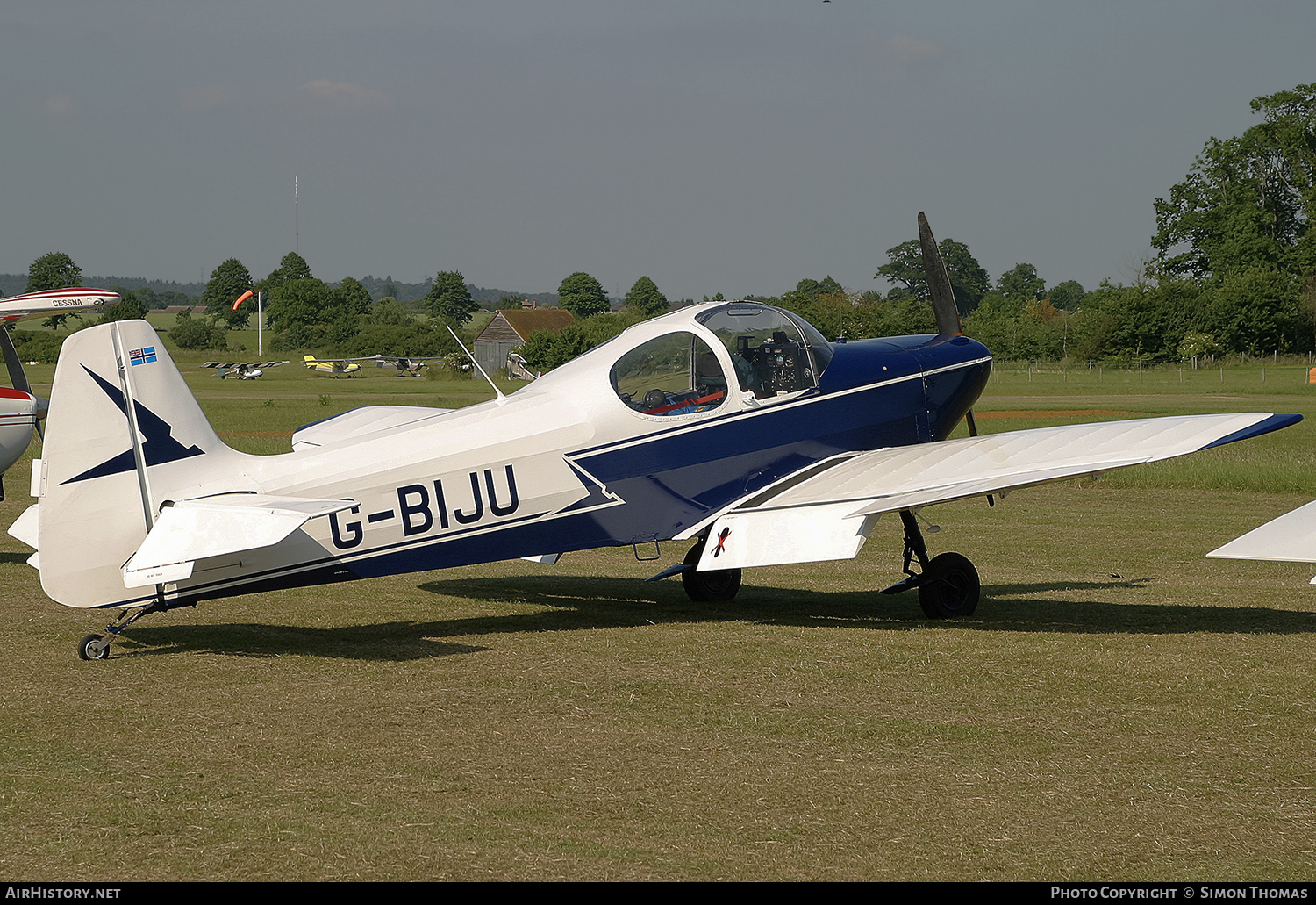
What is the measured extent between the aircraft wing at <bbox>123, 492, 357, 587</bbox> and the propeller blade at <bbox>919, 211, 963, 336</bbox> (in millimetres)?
6328

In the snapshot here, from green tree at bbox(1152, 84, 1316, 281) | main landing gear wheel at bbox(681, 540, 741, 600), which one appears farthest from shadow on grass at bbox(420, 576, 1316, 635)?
green tree at bbox(1152, 84, 1316, 281)

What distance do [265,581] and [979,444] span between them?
4983 mm

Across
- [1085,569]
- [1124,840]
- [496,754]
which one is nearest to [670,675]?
[496,754]

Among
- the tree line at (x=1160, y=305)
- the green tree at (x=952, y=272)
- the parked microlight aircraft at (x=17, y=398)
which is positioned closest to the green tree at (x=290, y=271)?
the tree line at (x=1160, y=305)

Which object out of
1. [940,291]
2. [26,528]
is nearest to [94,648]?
[26,528]

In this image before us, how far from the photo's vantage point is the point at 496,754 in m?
5.76

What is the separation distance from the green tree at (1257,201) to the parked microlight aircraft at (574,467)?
86732 millimetres

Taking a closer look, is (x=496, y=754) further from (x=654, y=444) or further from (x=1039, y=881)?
(x=654, y=444)

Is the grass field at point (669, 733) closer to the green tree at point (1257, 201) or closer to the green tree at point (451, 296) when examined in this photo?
the green tree at point (1257, 201)

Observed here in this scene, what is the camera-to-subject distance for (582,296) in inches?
5797

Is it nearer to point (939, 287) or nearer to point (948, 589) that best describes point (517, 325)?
point (939, 287)

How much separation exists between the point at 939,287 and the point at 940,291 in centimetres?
4

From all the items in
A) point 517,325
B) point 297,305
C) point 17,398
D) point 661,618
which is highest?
point 297,305

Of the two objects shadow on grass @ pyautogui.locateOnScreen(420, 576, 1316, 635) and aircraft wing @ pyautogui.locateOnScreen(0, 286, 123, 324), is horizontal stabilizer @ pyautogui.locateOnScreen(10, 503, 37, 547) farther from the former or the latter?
shadow on grass @ pyautogui.locateOnScreen(420, 576, 1316, 635)
